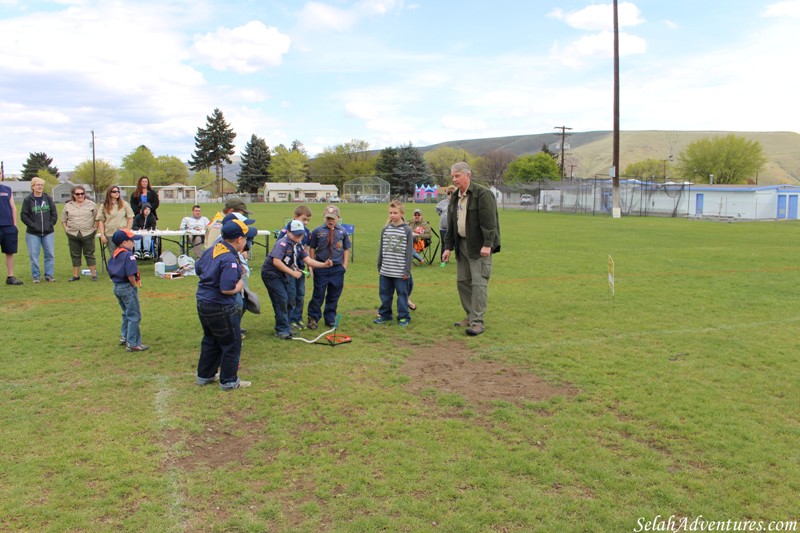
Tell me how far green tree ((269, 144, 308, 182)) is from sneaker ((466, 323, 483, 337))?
114332 millimetres

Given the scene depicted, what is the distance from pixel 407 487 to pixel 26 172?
146m

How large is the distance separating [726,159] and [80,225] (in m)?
86.1

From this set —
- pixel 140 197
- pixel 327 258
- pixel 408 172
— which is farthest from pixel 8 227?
pixel 408 172

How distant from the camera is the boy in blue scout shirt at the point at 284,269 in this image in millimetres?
7137

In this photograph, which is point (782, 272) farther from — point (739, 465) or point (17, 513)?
point (17, 513)

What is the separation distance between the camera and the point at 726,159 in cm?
8062

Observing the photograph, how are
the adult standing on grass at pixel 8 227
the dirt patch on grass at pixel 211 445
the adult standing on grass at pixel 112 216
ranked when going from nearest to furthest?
the dirt patch on grass at pixel 211 445 → the adult standing on grass at pixel 8 227 → the adult standing on grass at pixel 112 216

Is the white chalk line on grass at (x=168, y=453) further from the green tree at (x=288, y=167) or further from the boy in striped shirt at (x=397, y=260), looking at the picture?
the green tree at (x=288, y=167)

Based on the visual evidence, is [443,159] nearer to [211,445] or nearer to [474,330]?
[474,330]

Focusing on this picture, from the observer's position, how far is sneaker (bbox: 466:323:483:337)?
767 centimetres

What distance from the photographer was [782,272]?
1323 centimetres

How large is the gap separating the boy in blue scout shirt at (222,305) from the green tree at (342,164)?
10866 cm

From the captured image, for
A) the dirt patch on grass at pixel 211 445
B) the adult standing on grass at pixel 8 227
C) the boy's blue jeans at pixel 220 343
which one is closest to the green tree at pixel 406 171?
the adult standing on grass at pixel 8 227

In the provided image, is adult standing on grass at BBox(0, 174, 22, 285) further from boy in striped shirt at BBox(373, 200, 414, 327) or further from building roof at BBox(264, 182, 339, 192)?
building roof at BBox(264, 182, 339, 192)
